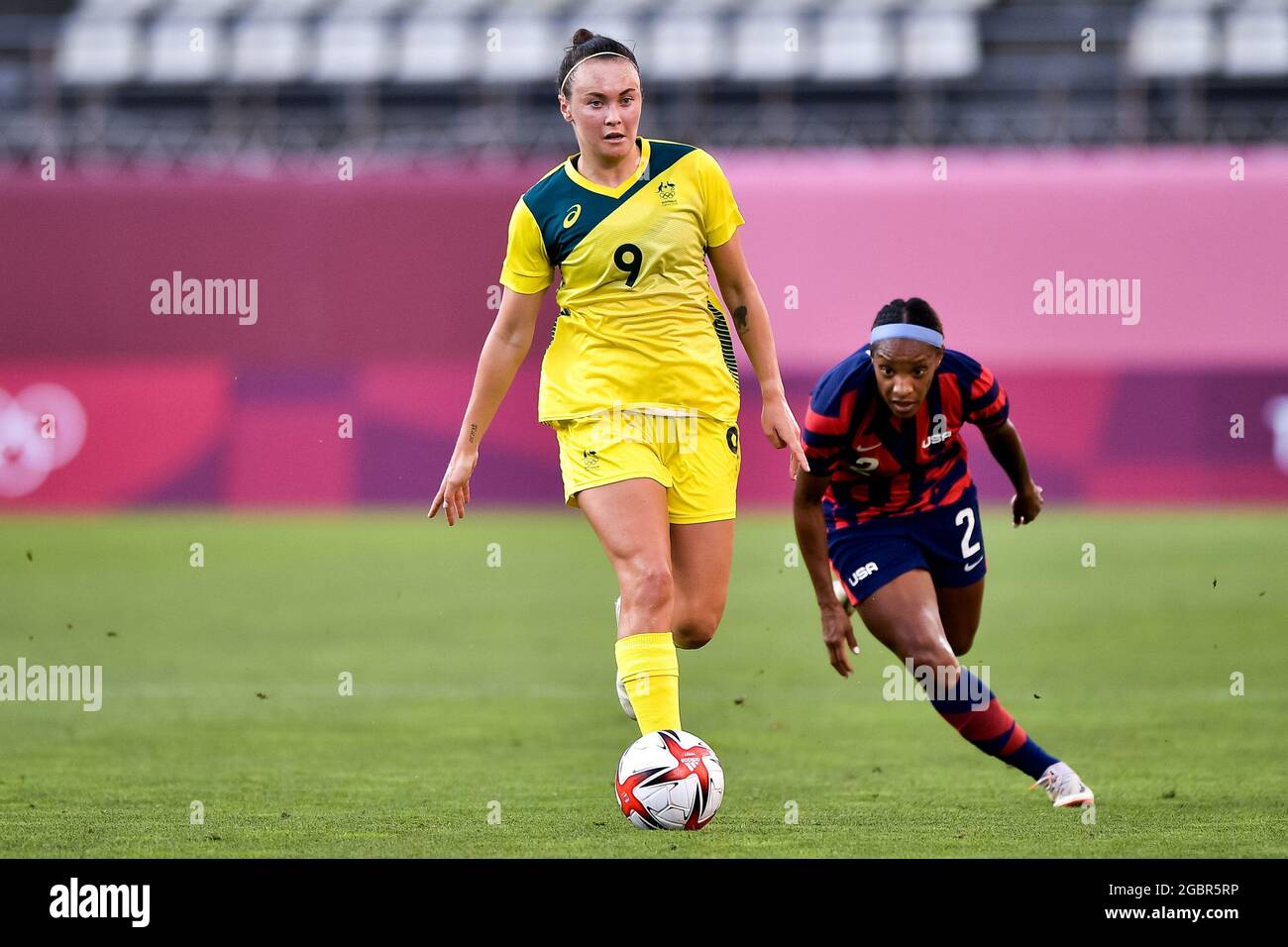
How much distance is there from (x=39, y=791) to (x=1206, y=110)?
21.8 m

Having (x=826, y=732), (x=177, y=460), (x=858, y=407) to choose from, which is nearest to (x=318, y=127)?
(x=177, y=460)

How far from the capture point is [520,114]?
1006 inches

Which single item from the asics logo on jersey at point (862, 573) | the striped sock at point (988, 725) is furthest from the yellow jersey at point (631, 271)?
the striped sock at point (988, 725)

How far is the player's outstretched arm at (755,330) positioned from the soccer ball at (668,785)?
3.33 feet

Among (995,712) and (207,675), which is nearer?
(995,712)

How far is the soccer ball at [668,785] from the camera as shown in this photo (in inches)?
217

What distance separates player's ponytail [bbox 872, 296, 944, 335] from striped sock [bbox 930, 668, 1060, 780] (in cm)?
124

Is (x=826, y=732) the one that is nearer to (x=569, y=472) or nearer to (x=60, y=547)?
(x=569, y=472)

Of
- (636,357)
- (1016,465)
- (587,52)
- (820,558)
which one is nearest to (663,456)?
(636,357)

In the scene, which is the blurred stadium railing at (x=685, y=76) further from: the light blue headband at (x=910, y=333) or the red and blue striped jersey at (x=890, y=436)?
the light blue headband at (x=910, y=333)

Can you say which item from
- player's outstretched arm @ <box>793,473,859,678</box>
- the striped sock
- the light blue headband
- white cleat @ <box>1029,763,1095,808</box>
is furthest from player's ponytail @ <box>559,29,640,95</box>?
white cleat @ <box>1029,763,1095,808</box>

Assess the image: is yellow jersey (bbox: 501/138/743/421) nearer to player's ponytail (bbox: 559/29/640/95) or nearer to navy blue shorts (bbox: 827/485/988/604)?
player's ponytail (bbox: 559/29/640/95)

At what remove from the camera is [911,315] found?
20.1ft
